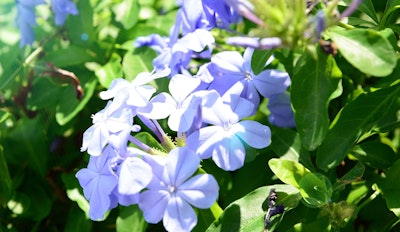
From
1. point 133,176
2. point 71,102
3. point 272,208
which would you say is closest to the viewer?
point 133,176

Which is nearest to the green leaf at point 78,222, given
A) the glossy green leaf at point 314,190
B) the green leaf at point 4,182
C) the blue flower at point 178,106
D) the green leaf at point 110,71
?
the green leaf at point 4,182

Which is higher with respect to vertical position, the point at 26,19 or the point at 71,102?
the point at 26,19

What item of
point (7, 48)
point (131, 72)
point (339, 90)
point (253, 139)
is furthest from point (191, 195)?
point (7, 48)

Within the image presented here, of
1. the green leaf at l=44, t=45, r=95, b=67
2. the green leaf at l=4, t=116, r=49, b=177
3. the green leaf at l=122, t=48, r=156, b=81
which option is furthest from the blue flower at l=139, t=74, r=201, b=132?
the green leaf at l=4, t=116, r=49, b=177

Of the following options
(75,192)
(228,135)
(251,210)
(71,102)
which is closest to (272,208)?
(251,210)

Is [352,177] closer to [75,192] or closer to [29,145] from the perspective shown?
[75,192]

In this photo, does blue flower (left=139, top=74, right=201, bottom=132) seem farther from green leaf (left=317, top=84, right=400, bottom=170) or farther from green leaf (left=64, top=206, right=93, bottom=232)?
green leaf (left=64, top=206, right=93, bottom=232)

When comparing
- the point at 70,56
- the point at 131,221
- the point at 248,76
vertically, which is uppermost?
the point at 248,76
